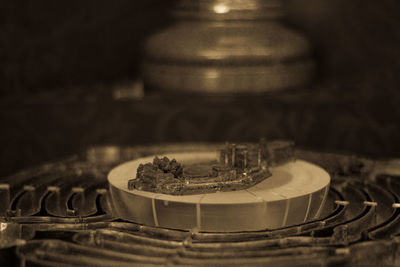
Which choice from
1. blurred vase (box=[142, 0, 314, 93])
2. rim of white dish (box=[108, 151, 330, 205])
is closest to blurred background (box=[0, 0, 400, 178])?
blurred vase (box=[142, 0, 314, 93])

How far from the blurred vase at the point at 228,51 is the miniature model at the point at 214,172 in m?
0.86

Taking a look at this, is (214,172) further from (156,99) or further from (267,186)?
(156,99)

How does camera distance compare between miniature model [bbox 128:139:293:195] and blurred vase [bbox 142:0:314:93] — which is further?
blurred vase [bbox 142:0:314:93]

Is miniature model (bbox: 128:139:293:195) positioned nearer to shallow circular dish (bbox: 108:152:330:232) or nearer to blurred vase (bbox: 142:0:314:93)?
shallow circular dish (bbox: 108:152:330:232)

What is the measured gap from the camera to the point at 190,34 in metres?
1.92

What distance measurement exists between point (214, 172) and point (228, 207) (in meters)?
0.12

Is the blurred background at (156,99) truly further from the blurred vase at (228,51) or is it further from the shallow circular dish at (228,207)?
the shallow circular dish at (228,207)

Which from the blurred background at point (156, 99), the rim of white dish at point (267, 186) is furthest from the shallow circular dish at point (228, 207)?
the blurred background at point (156, 99)

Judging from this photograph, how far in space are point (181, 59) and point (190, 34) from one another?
94 millimetres

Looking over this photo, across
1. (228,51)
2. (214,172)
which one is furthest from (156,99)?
(214,172)

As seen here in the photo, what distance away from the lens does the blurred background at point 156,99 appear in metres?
1.86

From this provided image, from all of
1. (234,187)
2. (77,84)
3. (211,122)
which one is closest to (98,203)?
(234,187)

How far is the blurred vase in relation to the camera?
1877 millimetres

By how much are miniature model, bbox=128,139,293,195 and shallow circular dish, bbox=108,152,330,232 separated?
13 mm
